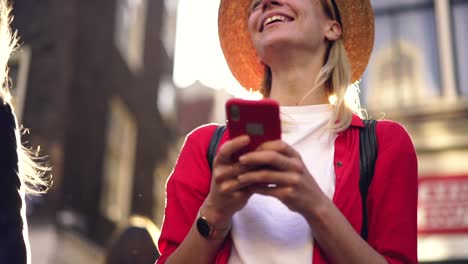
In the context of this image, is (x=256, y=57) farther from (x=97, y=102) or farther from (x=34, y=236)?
(x=97, y=102)

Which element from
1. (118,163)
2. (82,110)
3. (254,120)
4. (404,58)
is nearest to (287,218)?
(254,120)

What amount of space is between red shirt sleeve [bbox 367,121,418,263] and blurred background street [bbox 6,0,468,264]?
769 cm

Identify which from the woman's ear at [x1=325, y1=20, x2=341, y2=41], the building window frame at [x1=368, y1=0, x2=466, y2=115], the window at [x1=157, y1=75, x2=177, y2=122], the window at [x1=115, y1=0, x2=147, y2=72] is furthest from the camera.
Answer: the window at [x1=157, y1=75, x2=177, y2=122]

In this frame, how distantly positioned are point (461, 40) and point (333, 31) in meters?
10.4

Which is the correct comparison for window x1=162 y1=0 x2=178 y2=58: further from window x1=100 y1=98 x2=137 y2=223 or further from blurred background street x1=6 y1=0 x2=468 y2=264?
window x1=100 y1=98 x2=137 y2=223

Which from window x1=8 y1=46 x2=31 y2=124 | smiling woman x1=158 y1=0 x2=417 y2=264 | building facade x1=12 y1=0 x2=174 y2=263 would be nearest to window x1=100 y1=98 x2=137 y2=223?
building facade x1=12 y1=0 x2=174 y2=263

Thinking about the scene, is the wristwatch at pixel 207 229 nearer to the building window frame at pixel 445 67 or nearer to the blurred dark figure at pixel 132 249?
the blurred dark figure at pixel 132 249

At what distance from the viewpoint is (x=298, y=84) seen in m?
2.96

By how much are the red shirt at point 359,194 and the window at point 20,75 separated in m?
12.8

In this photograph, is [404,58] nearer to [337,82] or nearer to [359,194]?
[337,82]

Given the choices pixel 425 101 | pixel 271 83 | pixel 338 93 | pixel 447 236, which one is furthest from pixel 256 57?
pixel 425 101

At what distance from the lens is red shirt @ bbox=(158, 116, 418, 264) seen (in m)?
2.49

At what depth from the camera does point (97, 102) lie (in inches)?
641

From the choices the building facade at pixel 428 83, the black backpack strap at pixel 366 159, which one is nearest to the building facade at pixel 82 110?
the building facade at pixel 428 83
